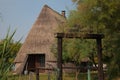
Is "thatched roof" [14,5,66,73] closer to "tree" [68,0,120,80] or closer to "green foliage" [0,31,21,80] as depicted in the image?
"tree" [68,0,120,80]

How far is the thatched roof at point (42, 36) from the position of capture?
42.1 metres

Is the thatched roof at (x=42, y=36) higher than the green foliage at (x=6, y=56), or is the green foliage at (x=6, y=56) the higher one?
the thatched roof at (x=42, y=36)

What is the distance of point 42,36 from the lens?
145 ft

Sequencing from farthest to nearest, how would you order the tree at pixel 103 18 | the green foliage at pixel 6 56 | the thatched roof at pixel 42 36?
1. the thatched roof at pixel 42 36
2. the tree at pixel 103 18
3. the green foliage at pixel 6 56

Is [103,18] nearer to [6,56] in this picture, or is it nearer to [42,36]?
[6,56]

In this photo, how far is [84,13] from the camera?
22859 millimetres

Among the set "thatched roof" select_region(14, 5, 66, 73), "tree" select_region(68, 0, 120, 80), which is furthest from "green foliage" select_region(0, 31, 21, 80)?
"thatched roof" select_region(14, 5, 66, 73)

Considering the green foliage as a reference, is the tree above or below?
above

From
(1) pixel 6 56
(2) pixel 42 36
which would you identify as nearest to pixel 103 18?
Answer: (1) pixel 6 56

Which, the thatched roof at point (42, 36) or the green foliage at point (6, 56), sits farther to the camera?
the thatched roof at point (42, 36)

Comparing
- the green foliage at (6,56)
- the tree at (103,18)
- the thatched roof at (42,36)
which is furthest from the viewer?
the thatched roof at (42,36)

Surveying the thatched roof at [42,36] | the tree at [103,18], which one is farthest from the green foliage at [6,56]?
the thatched roof at [42,36]

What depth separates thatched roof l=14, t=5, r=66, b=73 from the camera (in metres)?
42.1

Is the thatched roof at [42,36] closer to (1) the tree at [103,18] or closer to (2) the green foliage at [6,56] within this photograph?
(1) the tree at [103,18]
